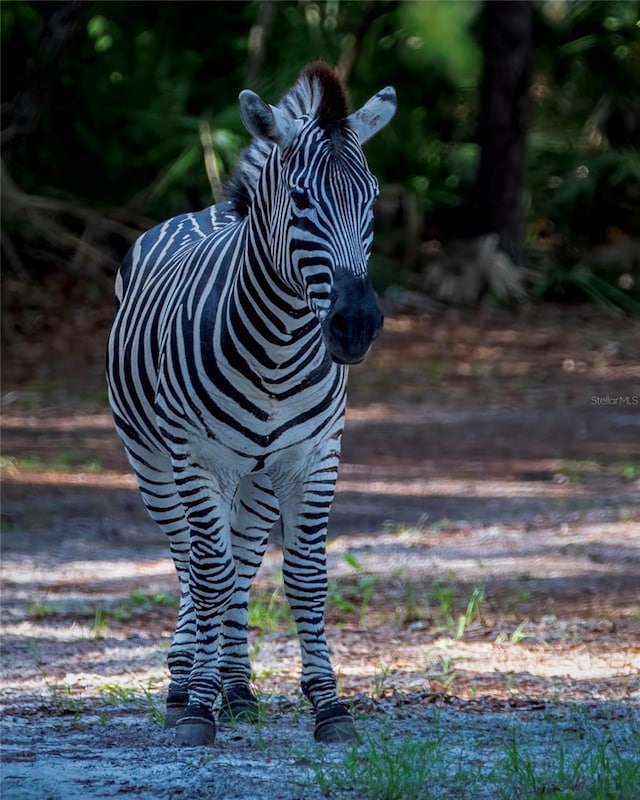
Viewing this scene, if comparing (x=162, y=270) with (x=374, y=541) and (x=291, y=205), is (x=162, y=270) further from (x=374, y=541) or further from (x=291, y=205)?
(x=374, y=541)

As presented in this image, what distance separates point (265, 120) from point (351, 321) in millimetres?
747

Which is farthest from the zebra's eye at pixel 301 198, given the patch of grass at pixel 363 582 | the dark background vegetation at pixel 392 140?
the dark background vegetation at pixel 392 140

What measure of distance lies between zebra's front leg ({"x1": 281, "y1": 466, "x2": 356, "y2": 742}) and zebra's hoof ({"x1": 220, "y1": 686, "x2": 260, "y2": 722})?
0.33 meters

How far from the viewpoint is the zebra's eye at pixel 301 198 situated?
12.8 ft

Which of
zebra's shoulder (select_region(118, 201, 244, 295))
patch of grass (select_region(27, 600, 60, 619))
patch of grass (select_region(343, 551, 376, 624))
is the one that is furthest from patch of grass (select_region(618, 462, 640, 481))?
zebra's shoulder (select_region(118, 201, 244, 295))

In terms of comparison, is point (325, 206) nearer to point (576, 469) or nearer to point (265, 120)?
point (265, 120)

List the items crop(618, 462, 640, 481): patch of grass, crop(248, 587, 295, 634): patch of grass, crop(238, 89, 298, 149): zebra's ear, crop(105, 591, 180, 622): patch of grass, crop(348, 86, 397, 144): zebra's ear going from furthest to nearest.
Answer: crop(618, 462, 640, 481): patch of grass
crop(105, 591, 180, 622): patch of grass
crop(248, 587, 295, 634): patch of grass
crop(348, 86, 397, 144): zebra's ear
crop(238, 89, 298, 149): zebra's ear

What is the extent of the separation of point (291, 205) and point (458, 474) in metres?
6.41

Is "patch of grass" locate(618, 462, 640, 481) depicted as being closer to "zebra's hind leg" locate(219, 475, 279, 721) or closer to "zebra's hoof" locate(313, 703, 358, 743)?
"zebra's hind leg" locate(219, 475, 279, 721)

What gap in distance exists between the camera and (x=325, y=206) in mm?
3854

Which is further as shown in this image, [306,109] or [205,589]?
[205,589]

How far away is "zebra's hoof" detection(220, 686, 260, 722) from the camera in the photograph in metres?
4.75

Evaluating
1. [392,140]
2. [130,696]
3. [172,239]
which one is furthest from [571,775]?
[392,140]

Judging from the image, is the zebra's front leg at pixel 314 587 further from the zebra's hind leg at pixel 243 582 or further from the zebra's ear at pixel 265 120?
the zebra's ear at pixel 265 120
